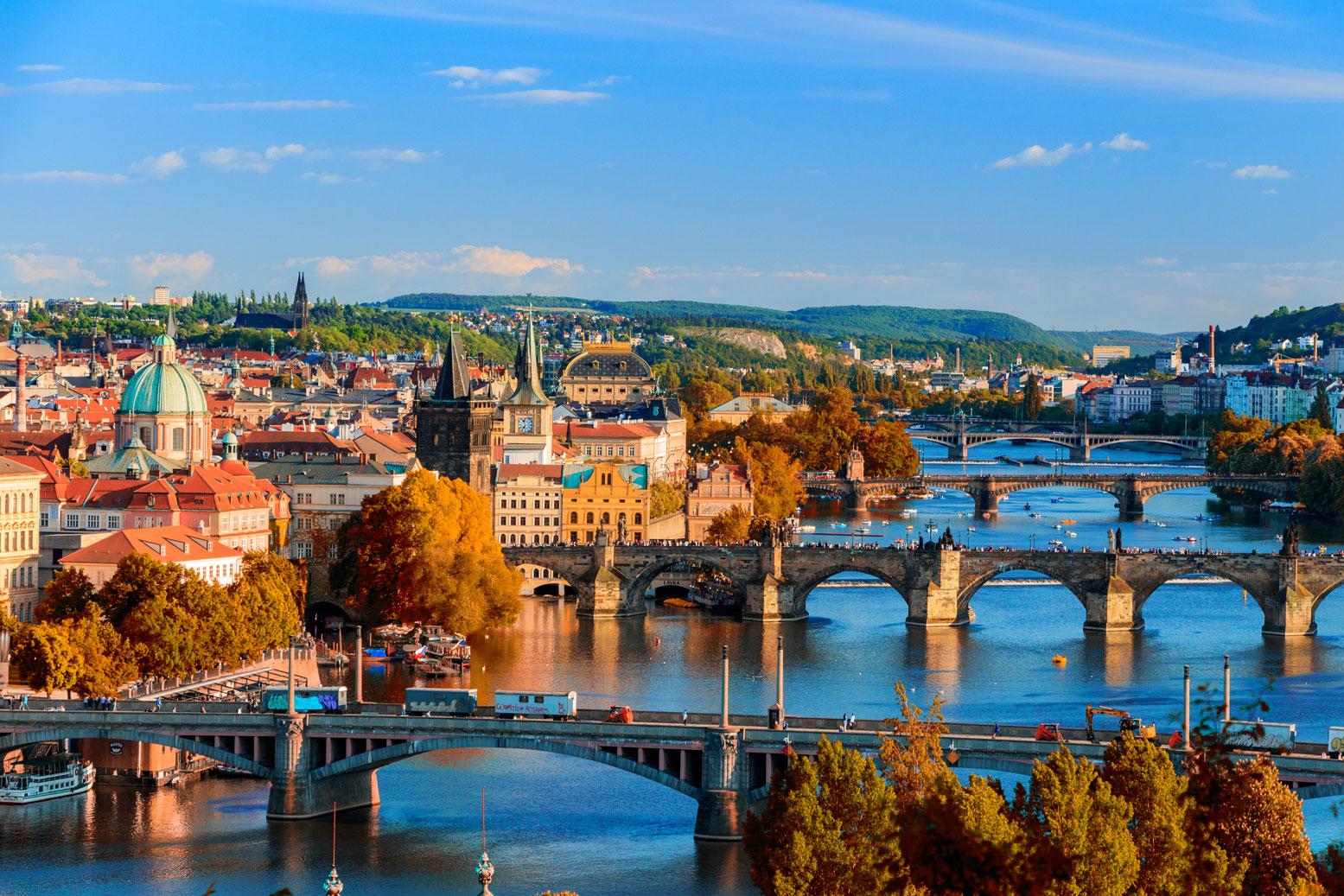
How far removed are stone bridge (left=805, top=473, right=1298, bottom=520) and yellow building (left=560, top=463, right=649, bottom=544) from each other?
3496 centimetres

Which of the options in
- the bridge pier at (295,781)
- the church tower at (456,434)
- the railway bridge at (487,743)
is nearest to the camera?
the railway bridge at (487,743)

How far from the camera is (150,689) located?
6006cm

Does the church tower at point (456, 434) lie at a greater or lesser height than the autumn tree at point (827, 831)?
greater

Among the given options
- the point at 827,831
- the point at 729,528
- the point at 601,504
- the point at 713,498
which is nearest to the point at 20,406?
the point at 713,498

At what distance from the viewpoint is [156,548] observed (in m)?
72.4

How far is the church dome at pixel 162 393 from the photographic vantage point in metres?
91.3

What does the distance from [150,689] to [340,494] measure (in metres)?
27.2

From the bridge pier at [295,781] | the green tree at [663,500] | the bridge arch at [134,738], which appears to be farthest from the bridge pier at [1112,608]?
the bridge arch at [134,738]

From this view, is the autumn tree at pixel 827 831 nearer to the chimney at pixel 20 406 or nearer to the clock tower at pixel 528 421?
the clock tower at pixel 528 421

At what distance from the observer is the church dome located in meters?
91.3

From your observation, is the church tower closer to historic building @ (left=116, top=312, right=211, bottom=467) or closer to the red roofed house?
historic building @ (left=116, top=312, right=211, bottom=467)

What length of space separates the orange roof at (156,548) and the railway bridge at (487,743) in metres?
16.6

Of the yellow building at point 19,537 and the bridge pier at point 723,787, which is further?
the yellow building at point 19,537

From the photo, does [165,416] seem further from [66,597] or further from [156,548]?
[66,597]
